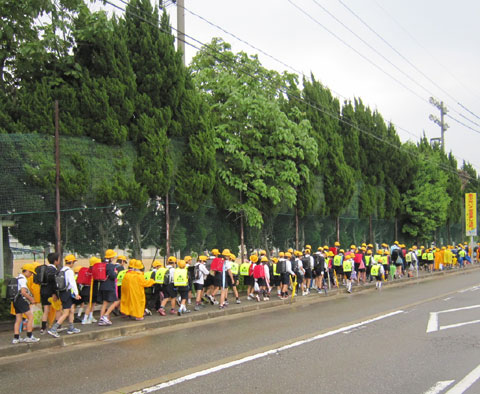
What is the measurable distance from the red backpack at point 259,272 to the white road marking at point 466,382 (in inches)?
348

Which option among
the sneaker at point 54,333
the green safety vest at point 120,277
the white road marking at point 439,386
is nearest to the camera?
the white road marking at point 439,386

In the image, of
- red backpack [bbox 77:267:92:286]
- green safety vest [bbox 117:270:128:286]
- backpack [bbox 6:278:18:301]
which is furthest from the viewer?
green safety vest [bbox 117:270:128:286]

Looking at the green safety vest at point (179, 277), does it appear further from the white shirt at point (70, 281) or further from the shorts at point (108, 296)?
the white shirt at point (70, 281)

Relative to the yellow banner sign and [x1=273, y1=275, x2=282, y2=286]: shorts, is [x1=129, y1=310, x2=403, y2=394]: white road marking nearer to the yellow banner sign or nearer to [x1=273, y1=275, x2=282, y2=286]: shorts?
[x1=273, y1=275, x2=282, y2=286]: shorts

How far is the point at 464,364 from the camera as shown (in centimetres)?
740

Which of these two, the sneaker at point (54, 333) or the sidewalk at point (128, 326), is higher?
the sneaker at point (54, 333)

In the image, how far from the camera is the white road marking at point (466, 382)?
20.0 ft

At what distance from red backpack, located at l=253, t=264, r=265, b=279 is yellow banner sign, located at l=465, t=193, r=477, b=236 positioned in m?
31.1

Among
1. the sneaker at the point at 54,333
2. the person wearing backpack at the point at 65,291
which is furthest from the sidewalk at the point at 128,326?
the person wearing backpack at the point at 65,291

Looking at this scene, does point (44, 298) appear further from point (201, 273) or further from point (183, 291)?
point (201, 273)

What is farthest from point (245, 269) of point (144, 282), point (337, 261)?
point (337, 261)

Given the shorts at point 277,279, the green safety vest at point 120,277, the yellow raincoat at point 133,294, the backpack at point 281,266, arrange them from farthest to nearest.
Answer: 1. the shorts at point 277,279
2. the backpack at point 281,266
3. the green safety vest at point 120,277
4. the yellow raincoat at point 133,294

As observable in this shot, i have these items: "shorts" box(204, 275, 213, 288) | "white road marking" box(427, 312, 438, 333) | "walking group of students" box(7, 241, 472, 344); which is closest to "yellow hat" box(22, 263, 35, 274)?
"walking group of students" box(7, 241, 472, 344)

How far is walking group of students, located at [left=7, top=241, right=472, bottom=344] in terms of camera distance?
9.95m
